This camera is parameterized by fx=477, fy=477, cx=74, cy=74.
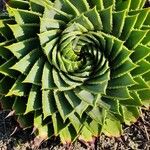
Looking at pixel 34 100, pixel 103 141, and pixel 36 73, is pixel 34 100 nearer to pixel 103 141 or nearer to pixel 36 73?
pixel 36 73

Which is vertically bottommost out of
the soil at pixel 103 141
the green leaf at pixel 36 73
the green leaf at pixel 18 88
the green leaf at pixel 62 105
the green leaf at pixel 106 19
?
the soil at pixel 103 141

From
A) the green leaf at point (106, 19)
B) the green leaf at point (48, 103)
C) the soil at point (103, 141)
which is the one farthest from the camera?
the soil at point (103, 141)

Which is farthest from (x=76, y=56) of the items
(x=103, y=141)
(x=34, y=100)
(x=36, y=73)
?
(x=103, y=141)

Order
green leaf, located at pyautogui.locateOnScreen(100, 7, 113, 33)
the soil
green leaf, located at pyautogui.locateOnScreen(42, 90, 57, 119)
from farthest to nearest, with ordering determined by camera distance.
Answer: the soil, green leaf, located at pyautogui.locateOnScreen(42, 90, 57, 119), green leaf, located at pyautogui.locateOnScreen(100, 7, 113, 33)

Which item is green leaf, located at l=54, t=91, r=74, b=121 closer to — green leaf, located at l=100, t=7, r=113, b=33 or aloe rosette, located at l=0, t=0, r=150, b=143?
aloe rosette, located at l=0, t=0, r=150, b=143

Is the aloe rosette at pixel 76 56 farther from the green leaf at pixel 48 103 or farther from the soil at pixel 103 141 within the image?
the soil at pixel 103 141

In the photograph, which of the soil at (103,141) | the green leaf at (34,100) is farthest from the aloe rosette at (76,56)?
the soil at (103,141)

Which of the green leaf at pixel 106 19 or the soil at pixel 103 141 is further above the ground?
the green leaf at pixel 106 19

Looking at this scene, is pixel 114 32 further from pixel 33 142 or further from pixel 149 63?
pixel 33 142

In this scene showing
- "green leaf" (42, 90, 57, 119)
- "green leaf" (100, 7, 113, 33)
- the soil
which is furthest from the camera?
the soil

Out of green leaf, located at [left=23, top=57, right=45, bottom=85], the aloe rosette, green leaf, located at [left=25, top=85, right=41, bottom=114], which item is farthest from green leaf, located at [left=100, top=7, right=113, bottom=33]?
green leaf, located at [left=25, top=85, right=41, bottom=114]
